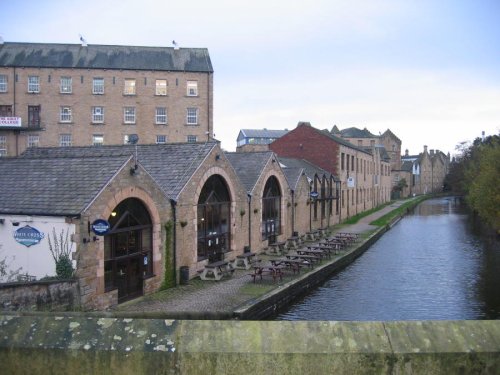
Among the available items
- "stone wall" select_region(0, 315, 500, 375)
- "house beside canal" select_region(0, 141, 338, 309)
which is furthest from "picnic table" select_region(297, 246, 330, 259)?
"stone wall" select_region(0, 315, 500, 375)

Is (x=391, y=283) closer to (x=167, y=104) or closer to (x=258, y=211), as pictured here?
(x=258, y=211)

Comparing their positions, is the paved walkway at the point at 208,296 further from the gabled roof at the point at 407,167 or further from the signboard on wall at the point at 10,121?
the gabled roof at the point at 407,167

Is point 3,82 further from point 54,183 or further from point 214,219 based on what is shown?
point 54,183

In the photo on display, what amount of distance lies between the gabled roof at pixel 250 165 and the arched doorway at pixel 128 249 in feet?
28.3

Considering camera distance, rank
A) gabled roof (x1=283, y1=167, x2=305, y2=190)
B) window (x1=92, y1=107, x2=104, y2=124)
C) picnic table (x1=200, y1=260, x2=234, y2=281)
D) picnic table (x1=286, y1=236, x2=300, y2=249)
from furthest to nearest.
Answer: window (x1=92, y1=107, x2=104, y2=124)
gabled roof (x1=283, y1=167, x2=305, y2=190)
picnic table (x1=286, y1=236, x2=300, y2=249)
picnic table (x1=200, y1=260, x2=234, y2=281)

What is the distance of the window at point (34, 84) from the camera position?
130 feet

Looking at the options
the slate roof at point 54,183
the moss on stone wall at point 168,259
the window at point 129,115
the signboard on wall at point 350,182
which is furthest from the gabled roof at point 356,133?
the slate roof at point 54,183

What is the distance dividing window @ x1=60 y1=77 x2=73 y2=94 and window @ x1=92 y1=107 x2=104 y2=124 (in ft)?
8.08

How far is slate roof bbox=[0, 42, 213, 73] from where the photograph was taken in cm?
3997

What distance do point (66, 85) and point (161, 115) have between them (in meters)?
8.05

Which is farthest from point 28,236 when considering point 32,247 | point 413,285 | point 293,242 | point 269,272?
point 293,242

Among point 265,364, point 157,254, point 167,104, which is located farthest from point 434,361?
point 167,104

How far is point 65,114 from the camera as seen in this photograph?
40531mm

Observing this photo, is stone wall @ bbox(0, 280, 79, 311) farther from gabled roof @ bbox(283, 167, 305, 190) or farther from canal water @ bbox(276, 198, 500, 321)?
gabled roof @ bbox(283, 167, 305, 190)
